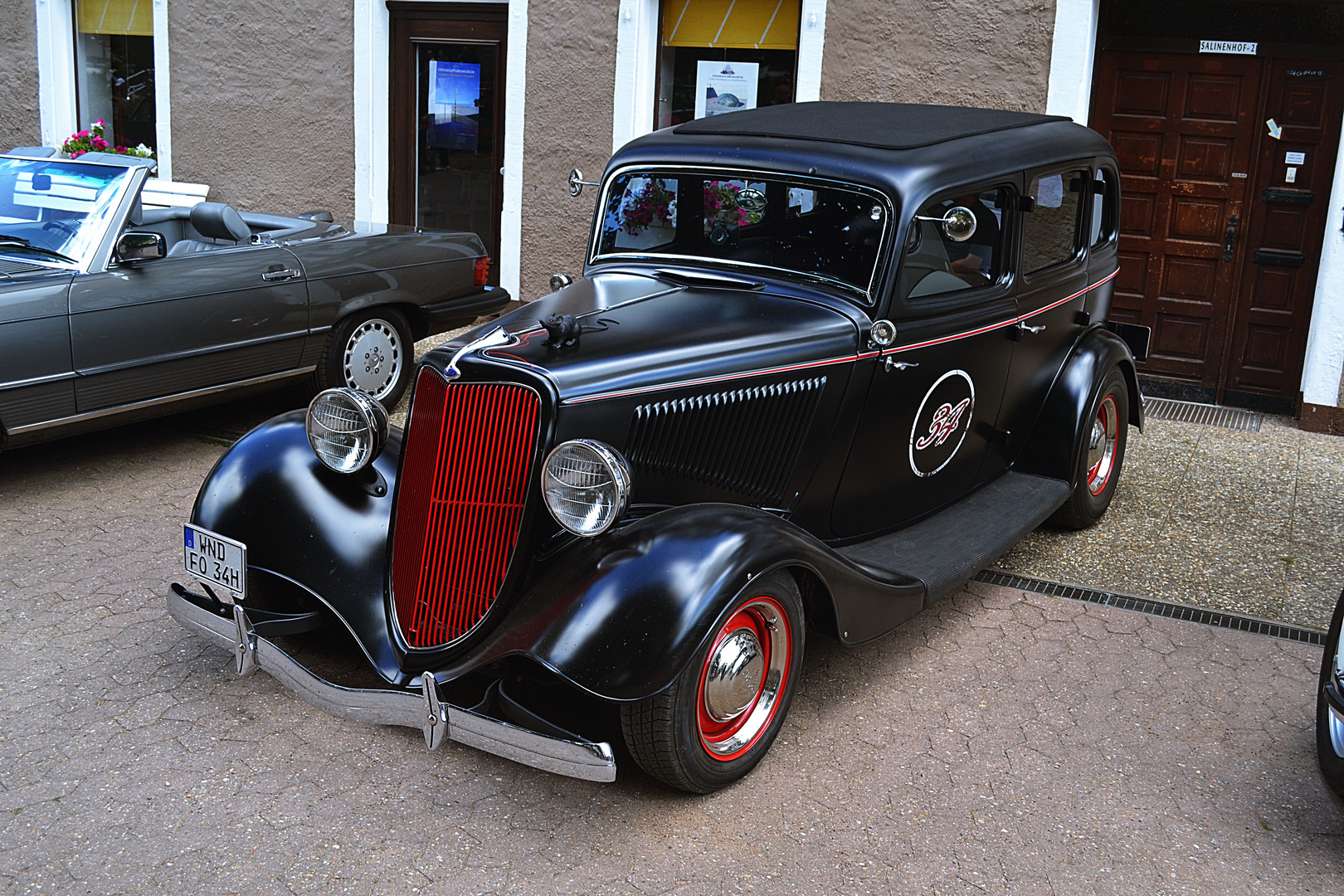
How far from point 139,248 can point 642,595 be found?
13.1ft

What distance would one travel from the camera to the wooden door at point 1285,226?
738 centimetres

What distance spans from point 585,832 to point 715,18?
23.7 feet

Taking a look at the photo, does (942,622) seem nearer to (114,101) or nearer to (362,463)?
(362,463)

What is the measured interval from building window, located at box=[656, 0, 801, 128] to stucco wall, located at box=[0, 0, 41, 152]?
255 inches

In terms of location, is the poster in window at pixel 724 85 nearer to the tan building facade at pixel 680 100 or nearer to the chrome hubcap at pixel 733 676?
the tan building facade at pixel 680 100

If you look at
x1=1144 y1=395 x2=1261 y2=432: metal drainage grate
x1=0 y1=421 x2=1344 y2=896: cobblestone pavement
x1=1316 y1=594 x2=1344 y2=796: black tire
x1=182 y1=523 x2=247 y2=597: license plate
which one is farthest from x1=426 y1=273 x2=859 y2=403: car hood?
x1=1144 y1=395 x2=1261 y2=432: metal drainage grate

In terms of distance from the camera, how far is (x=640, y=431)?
352 centimetres

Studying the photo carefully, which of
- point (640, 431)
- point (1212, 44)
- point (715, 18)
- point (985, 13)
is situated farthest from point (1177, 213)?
point (640, 431)

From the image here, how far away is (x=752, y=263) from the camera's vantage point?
4.29 meters

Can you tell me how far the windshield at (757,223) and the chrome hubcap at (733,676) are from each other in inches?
55.3

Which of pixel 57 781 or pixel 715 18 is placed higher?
pixel 715 18

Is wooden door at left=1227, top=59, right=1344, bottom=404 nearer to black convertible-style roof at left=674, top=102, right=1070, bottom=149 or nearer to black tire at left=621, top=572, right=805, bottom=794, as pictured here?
black convertible-style roof at left=674, top=102, right=1070, bottom=149

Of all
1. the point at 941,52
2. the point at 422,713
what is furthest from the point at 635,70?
the point at 422,713

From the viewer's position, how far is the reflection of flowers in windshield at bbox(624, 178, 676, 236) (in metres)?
4.51
